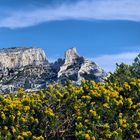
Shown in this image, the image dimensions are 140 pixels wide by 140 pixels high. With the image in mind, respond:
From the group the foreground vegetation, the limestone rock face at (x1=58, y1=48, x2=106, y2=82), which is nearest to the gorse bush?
the foreground vegetation

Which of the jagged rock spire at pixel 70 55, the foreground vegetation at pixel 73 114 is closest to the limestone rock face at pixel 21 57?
the jagged rock spire at pixel 70 55

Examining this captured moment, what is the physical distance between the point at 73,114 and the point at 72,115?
Answer: 49 mm

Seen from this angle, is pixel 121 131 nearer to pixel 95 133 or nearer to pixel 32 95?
pixel 95 133

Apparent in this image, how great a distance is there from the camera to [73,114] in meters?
17.9

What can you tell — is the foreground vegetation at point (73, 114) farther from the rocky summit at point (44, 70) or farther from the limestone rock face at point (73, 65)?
the limestone rock face at point (73, 65)

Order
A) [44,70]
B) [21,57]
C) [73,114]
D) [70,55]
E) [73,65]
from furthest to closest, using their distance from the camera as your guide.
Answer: [21,57] < [70,55] < [44,70] < [73,65] < [73,114]

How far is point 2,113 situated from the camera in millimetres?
17203

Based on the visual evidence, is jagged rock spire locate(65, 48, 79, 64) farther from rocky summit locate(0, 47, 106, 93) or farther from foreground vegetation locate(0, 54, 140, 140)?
foreground vegetation locate(0, 54, 140, 140)

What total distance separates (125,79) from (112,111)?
10.2 feet

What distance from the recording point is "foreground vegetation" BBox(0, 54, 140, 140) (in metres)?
17.0

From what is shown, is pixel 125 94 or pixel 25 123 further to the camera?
pixel 125 94

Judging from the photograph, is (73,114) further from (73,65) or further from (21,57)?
(21,57)

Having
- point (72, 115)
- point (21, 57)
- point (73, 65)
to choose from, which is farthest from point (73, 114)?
point (21, 57)

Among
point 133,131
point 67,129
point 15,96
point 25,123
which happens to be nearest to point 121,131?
point 133,131
